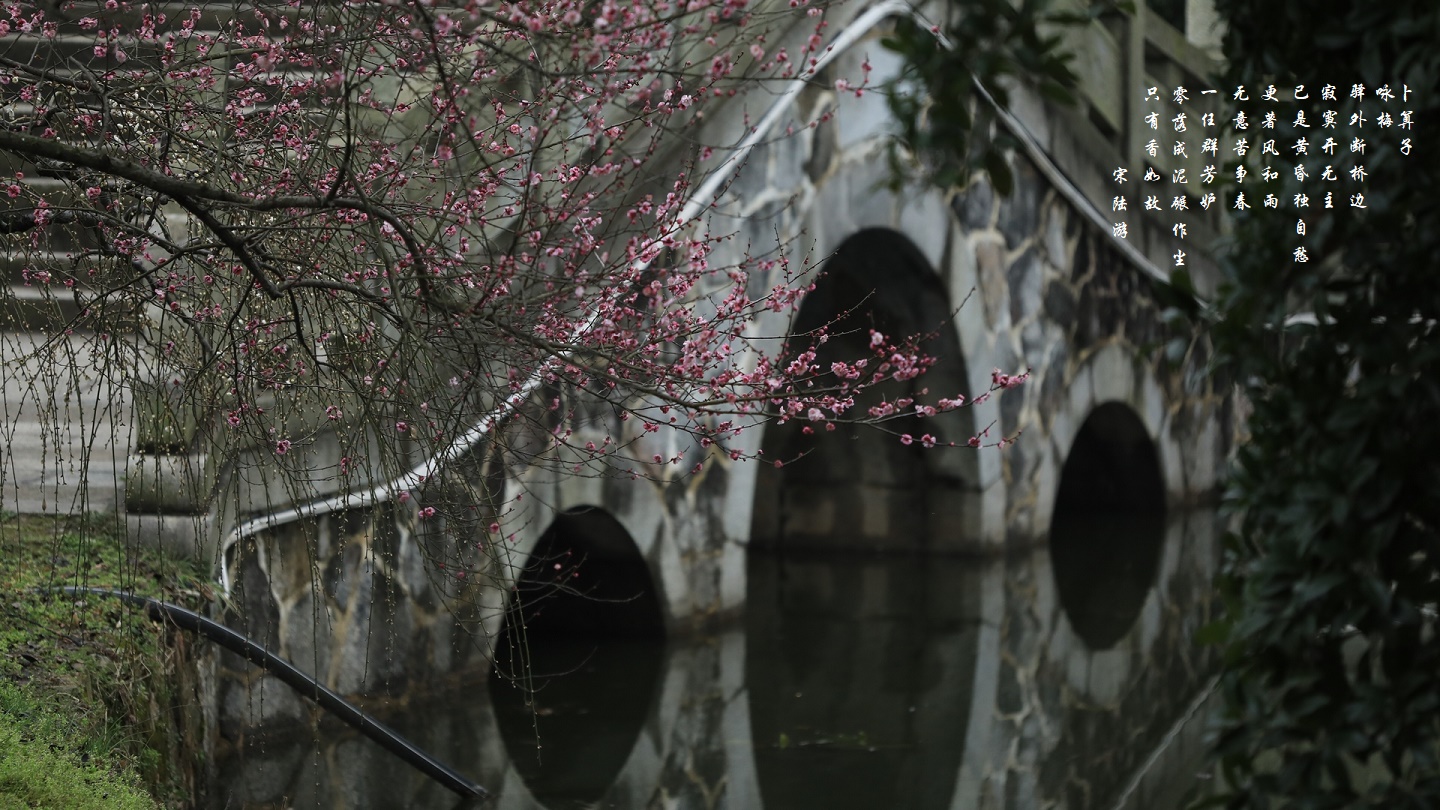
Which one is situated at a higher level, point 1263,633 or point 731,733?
point 1263,633

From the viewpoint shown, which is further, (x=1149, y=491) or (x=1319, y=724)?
(x=1149, y=491)

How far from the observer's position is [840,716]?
6344mm

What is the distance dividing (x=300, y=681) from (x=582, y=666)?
238cm

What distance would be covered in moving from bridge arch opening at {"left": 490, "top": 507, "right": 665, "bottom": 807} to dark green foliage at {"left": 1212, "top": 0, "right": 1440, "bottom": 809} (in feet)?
11.4

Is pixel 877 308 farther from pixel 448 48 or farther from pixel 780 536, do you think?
pixel 448 48

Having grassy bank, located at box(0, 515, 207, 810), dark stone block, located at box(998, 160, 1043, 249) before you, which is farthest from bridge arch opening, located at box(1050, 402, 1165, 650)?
grassy bank, located at box(0, 515, 207, 810)

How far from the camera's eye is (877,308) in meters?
9.16

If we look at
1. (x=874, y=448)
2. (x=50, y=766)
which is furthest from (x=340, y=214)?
(x=874, y=448)

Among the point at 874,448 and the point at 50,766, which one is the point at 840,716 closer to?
the point at 50,766

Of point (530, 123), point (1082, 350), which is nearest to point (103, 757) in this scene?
point (530, 123)

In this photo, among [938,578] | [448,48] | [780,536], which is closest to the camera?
[448,48]

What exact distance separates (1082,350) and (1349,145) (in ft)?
27.9

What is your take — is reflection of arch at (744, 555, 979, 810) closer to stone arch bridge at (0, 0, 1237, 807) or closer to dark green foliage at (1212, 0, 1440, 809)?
stone arch bridge at (0, 0, 1237, 807)

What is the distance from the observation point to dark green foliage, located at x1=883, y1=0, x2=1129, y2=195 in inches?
62.1
